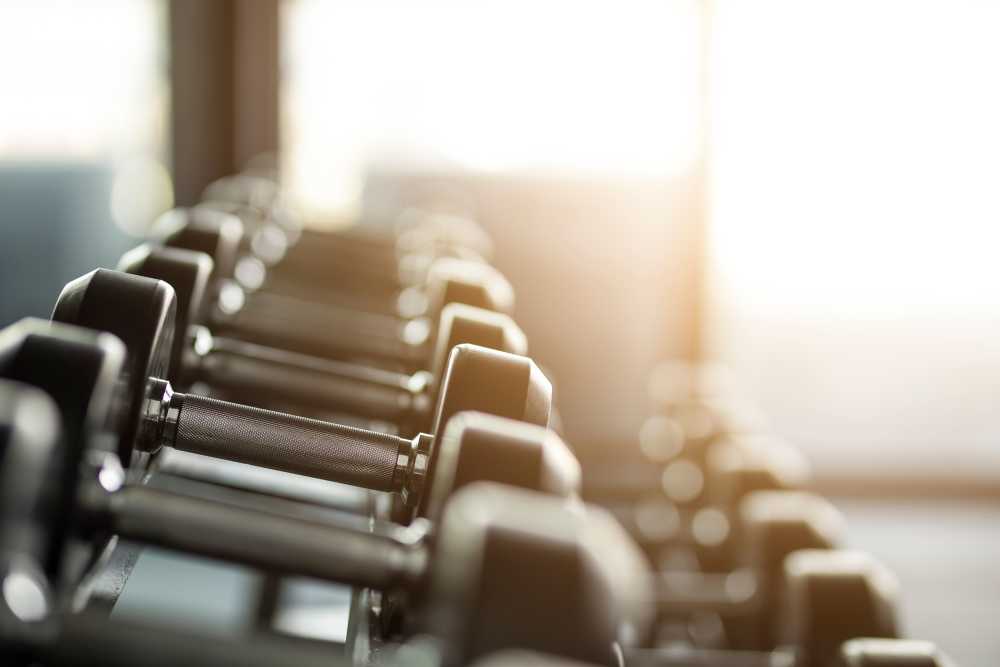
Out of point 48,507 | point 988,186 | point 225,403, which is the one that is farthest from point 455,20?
point 48,507

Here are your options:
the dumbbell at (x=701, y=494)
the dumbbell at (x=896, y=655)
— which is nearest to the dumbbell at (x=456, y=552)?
the dumbbell at (x=896, y=655)

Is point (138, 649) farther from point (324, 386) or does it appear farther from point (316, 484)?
point (316, 484)

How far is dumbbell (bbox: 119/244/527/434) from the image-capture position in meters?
0.80

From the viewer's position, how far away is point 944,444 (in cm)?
409

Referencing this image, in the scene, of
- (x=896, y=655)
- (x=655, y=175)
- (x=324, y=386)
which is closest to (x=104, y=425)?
(x=324, y=386)

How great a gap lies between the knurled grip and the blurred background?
2.00 m

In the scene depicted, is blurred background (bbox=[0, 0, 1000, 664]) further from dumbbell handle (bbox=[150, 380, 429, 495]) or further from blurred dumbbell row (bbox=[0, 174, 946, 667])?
dumbbell handle (bbox=[150, 380, 429, 495])

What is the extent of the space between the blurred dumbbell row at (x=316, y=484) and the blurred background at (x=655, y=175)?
153cm

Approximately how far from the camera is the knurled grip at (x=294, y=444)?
2.23 ft

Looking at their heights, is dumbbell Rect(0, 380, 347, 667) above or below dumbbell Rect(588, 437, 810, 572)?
above

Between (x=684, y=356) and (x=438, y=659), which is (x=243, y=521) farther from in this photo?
(x=684, y=356)

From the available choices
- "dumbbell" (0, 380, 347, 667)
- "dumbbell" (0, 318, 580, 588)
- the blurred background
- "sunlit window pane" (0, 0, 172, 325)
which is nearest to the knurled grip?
"dumbbell" (0, 318, 580, 588)

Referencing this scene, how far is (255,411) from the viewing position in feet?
2.24

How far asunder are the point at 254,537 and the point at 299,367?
0.44m
